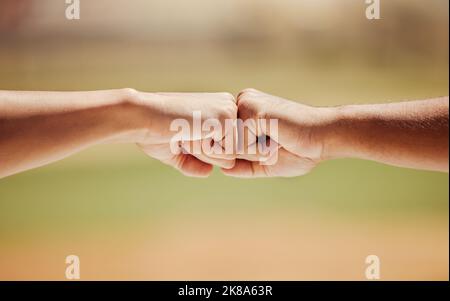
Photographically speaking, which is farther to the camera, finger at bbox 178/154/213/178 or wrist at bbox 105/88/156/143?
finger at bbox 178/154/213/178

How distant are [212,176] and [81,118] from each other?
0.78 meters

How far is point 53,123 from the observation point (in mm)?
1074

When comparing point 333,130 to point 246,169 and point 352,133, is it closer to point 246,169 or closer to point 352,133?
point 352,133

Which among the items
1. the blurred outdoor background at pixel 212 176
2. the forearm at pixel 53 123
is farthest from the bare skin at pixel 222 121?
the blurred outdoor background at pixel 212 176

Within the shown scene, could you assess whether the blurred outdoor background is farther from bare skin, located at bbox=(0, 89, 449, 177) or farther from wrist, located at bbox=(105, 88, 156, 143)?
wrist, located at bbox=(105, 88, 156, 143)

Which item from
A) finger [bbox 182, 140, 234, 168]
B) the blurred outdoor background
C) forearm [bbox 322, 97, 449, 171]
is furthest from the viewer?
the blurred outdoor background

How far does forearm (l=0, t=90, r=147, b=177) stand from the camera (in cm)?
105

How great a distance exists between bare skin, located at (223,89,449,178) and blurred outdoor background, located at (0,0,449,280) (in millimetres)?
466

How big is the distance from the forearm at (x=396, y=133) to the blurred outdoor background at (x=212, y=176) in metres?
0.65

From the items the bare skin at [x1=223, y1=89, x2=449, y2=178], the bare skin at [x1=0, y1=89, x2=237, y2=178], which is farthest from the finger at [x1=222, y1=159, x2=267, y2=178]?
the bare skin at [x1=0, y1=89, x2=237, y2=178]

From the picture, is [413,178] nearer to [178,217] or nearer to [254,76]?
[254,76]

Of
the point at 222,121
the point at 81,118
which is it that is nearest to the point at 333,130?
the point at 222,121

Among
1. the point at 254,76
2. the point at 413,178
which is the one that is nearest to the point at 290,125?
the point at 254,76

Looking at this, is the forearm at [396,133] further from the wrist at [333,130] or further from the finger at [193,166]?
the finger at [193,166]
